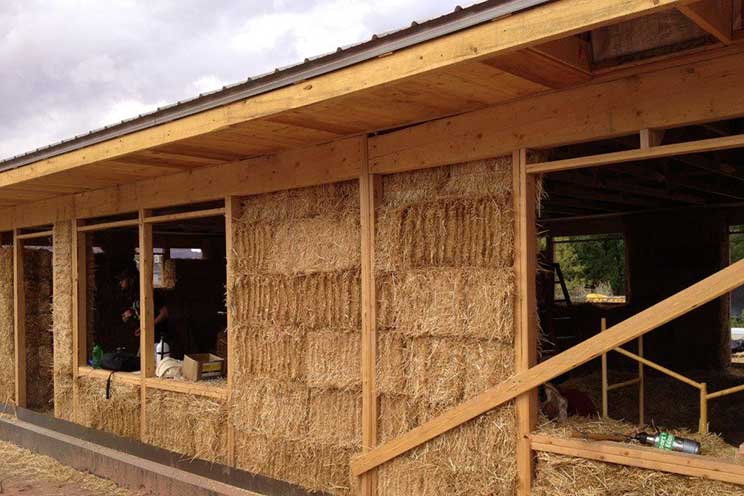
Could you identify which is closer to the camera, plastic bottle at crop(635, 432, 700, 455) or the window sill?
plastic bottle at crop(635, 432, 700, 455)

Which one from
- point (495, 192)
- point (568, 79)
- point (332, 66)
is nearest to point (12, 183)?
point (332, 66)

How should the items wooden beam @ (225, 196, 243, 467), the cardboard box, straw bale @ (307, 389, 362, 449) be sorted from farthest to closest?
the cardboard box, wooden beam @ (225, 196, 243, 467), straw bale @ (307, 389, 362, 449)

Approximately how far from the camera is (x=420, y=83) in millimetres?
4008

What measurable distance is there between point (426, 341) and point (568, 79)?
188 cm

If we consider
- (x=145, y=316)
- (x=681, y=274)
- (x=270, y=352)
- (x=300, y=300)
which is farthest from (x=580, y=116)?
(x=681, y=274)

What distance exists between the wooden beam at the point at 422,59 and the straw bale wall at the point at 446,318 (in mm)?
1074

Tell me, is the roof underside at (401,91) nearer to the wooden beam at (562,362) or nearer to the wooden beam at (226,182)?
the wooden beam at (226,182)

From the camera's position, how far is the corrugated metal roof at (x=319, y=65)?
328 cm

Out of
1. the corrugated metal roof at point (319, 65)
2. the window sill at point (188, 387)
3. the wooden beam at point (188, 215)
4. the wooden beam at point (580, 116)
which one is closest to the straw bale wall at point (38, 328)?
the window sill at point (188, 387)

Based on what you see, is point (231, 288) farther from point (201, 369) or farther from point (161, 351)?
point (161, 351)

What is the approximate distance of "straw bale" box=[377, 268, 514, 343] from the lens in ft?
14.6

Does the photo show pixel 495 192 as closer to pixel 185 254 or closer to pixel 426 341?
pixel 426 341

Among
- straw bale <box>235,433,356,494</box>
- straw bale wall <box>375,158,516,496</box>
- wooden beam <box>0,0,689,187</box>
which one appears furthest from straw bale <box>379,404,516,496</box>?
wooden beam <box>0,0,689,187</box>

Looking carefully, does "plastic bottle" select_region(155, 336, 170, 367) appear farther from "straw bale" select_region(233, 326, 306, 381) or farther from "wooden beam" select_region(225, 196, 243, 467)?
"straw bale" select_region(233, 326, 306, 381)
